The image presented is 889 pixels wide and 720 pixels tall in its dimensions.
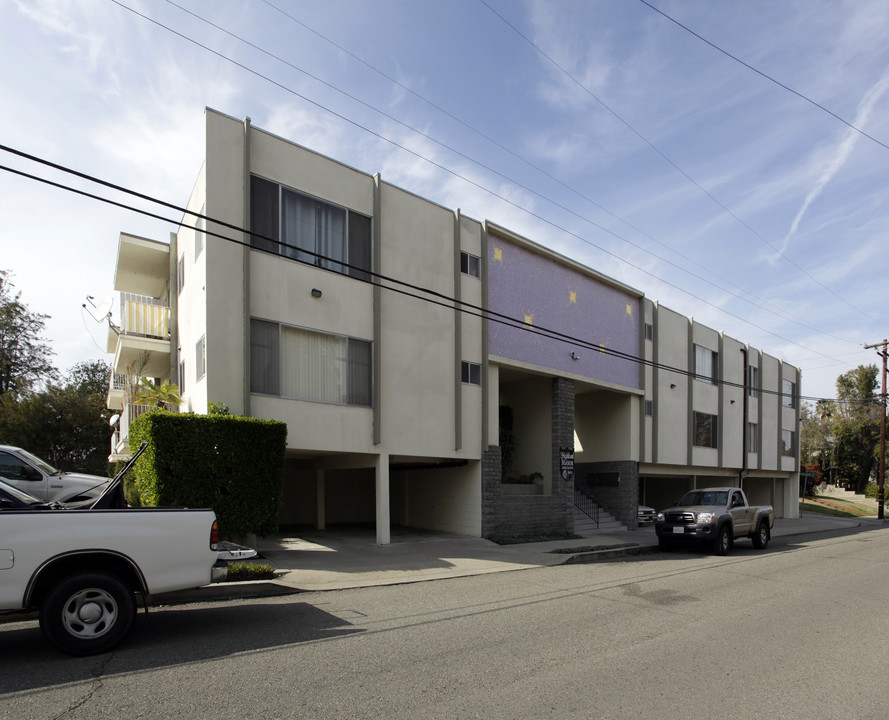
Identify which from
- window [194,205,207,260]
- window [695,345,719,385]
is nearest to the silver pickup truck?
window [695,345,719,385]

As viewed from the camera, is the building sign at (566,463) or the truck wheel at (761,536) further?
the building sign at (566,463)

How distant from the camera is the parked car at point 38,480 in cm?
1172

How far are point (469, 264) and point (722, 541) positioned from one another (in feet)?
31.9

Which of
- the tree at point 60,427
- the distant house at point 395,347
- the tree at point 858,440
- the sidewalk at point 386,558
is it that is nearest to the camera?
the sidewalk at point 386,558

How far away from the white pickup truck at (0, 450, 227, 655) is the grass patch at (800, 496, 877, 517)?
4071cm

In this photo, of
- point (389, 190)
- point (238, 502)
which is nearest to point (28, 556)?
point (238, 502)

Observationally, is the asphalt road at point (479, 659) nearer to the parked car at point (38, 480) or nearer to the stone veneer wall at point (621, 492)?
the parked car at point (38, 480)

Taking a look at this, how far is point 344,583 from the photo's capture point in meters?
10.7

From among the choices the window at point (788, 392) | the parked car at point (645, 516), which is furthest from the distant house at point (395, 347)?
the window at point (788, 392)

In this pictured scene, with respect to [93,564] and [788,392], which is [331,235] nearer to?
[93,564]

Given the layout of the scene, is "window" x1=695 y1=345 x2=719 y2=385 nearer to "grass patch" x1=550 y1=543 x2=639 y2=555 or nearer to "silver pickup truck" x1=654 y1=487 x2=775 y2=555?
"silver pickup truck" x1=654 y1=487 x2=775 y2=555

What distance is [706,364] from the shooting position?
96.6 feet

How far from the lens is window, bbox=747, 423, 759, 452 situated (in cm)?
3203

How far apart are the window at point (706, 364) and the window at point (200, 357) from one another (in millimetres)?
20824
